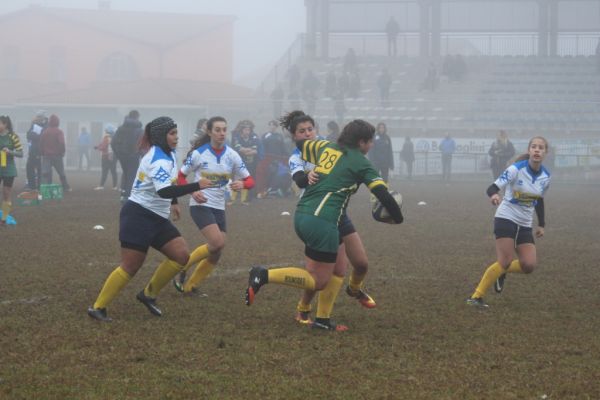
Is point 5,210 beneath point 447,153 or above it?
beneath

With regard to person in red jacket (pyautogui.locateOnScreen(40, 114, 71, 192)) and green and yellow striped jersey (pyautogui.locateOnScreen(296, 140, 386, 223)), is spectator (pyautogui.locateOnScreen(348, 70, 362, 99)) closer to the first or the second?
person in red jacket (pyautogui.locateOnScreen(40, 114, 71, 192))

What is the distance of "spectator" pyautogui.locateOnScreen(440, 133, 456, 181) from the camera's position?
3388 centimetres

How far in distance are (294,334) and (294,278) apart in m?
0.43

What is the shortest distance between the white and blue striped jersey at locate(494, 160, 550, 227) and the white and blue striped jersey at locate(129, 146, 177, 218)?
3.11 m

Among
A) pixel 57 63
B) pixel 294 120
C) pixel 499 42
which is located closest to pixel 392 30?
pixel 499 42

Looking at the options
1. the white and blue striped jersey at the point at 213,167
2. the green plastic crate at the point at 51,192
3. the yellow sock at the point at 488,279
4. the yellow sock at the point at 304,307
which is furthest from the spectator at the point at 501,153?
the yellow sock at the point at 304,307

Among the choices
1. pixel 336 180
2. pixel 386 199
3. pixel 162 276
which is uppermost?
pixel 336 180

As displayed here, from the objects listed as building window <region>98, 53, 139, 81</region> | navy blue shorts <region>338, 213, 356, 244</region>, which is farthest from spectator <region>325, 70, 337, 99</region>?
navy blue shorts <region>338, 213, 356, 244</region>

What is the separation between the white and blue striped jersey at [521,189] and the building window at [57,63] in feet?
201

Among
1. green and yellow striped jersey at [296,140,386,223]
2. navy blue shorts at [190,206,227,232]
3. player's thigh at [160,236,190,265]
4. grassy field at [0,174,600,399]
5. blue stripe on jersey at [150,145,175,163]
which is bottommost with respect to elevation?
grassy field at [0,174,600,399]

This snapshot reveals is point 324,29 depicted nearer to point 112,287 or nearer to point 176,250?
point 176,250

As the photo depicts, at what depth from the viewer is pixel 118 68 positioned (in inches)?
2672

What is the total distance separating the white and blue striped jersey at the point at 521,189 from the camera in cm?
901

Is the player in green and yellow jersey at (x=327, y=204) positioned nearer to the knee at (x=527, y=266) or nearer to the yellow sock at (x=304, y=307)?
the yellow sock at (x=304, y=307)
